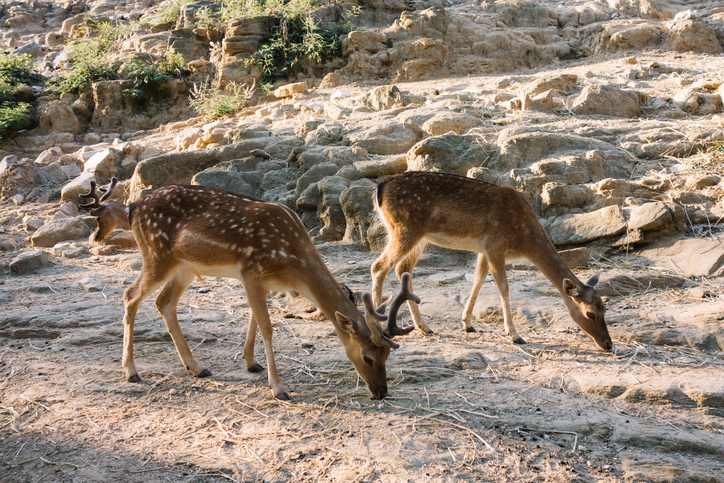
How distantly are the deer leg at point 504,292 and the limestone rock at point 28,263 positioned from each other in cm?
653

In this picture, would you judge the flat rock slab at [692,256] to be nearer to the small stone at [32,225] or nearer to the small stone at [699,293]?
the small stone at [699,293]

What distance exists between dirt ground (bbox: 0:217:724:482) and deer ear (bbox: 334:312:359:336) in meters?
0.49

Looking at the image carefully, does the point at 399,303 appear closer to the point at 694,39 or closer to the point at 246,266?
the point at 246,266

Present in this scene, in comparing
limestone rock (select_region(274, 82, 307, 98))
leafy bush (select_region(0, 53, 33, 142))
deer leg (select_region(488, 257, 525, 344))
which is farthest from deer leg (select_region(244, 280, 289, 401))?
leafy bush (select_region(0, 53, 33, 142))

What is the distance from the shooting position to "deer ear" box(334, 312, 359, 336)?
4027 millimetres

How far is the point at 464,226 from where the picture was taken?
5.90 metres

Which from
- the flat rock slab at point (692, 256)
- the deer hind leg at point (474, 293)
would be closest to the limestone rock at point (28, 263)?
the deer hind leg at point (474, 293)

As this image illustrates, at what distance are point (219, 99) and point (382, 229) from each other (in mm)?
7846

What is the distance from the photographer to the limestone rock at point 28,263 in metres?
7.75

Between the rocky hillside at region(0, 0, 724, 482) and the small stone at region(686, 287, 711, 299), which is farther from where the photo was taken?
the small stone at region(686, 287, 711, 299)

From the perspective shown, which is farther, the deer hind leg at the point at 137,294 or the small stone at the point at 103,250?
the small stone at the point at 103,250

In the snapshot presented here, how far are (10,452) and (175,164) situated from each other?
759 cm

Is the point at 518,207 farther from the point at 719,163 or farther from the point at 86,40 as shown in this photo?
the point at 86,40

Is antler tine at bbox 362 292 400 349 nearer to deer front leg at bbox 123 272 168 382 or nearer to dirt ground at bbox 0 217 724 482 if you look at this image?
dirt ground at bbox 0 217 724 482
